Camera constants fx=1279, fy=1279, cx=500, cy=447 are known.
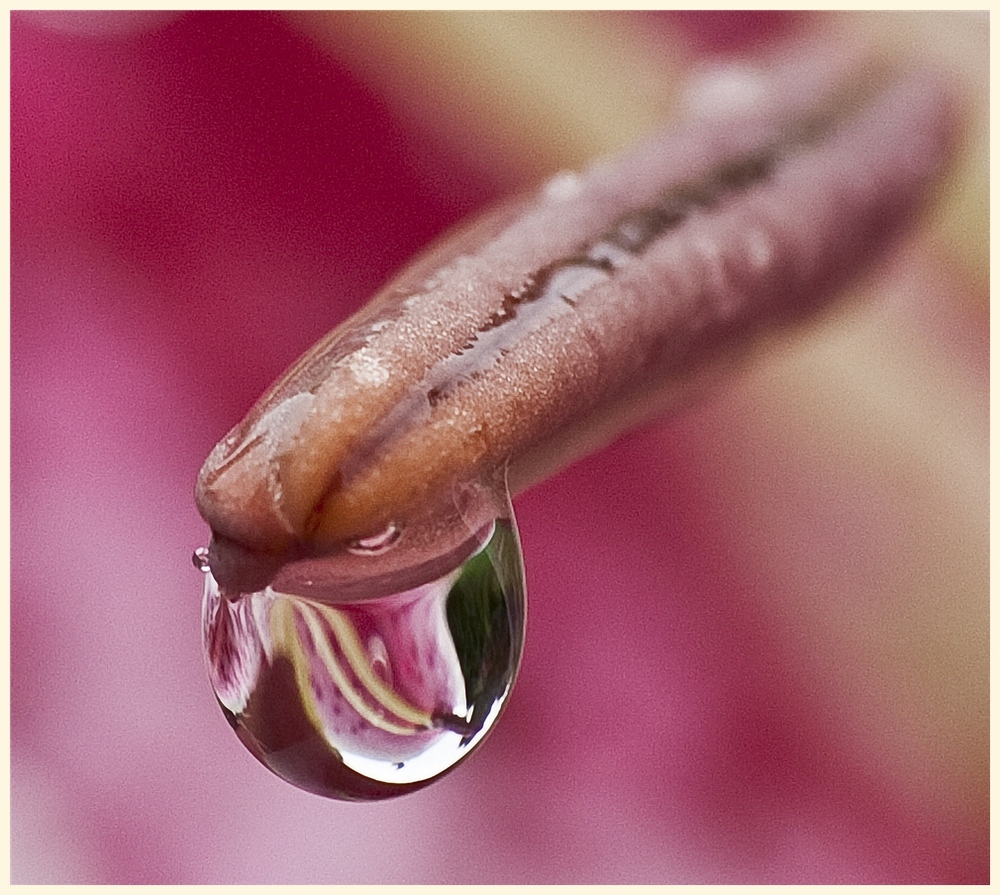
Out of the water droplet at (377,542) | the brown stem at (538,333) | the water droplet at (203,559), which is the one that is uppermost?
the brown stem at (538,333)

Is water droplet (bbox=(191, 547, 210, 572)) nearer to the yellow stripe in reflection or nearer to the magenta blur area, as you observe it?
the yellow stripe in reflection

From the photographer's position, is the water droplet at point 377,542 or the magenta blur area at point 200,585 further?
the magenta blur area at point 200,585

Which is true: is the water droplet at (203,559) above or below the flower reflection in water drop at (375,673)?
above

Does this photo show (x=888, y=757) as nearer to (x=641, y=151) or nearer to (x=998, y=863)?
(x=998, y=863)

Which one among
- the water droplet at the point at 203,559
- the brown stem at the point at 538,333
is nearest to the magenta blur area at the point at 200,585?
the brown stem at the point at 538,333

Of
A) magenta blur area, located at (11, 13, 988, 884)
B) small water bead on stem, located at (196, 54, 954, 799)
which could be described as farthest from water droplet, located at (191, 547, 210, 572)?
magenta blur area, located at (11, 13, 988, 884)

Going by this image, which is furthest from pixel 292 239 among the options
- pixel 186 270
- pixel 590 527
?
pixel 590 527

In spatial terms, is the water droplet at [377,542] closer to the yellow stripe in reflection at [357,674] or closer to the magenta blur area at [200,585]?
the yellow stripe in reflection at [357,674]

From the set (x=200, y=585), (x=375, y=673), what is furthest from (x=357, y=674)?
(x=200, y=585)
